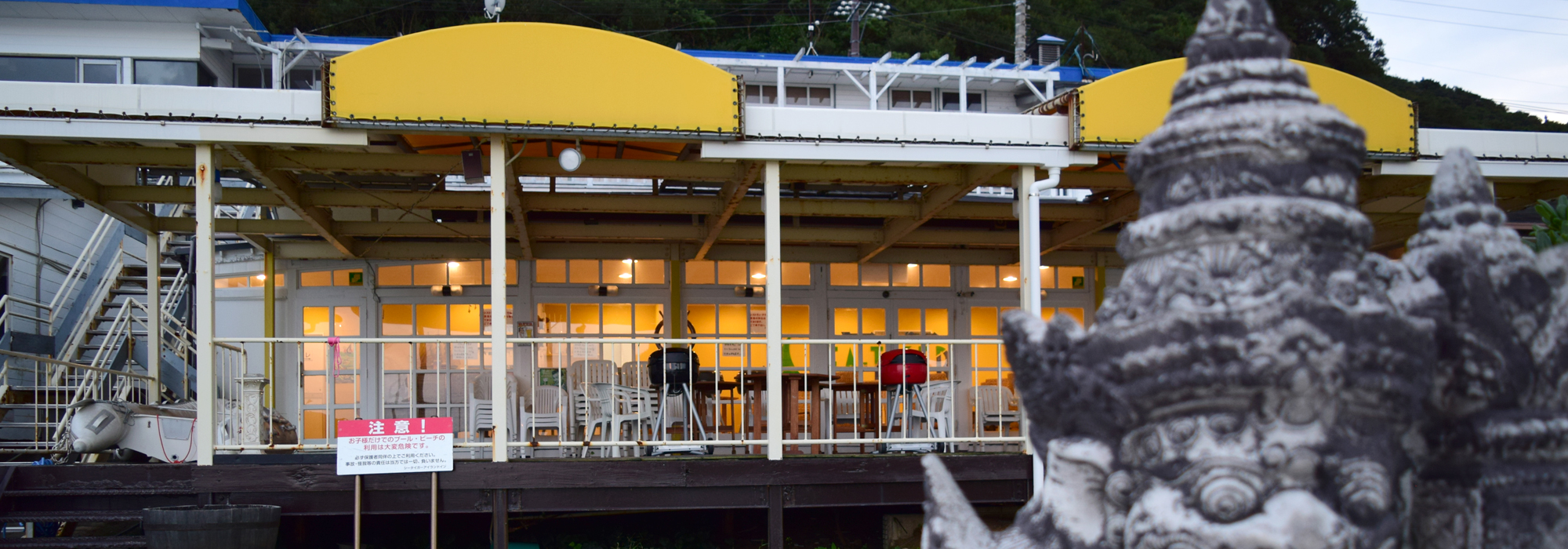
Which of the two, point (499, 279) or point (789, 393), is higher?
point (499, 279)

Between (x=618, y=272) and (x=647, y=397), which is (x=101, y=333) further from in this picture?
(x=647, y=397)

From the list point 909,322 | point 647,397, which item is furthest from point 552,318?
point 909,322

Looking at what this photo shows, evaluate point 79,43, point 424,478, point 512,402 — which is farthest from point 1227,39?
point 79,43

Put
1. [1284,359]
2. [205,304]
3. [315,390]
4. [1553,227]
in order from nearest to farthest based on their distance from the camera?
[1284,359] < [1553,227] < [205,304] < [315,390]

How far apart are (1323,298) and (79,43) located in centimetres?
1558

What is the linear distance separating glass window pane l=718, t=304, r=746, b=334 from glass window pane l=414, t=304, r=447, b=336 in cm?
264

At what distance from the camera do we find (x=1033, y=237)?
693cm

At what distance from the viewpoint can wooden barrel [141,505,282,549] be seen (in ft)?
18.5

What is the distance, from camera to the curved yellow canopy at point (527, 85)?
622cm

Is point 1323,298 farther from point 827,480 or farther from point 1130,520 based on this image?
point 827,480

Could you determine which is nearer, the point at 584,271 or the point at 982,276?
the point at 584,271

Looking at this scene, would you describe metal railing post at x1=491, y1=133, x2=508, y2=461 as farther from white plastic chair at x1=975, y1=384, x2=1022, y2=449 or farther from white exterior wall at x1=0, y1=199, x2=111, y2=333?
white exterior wall at x1=0, y1=199, x2=111, y2=333

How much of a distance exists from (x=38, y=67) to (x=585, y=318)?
8.54 m

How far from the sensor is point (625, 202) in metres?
8.50
